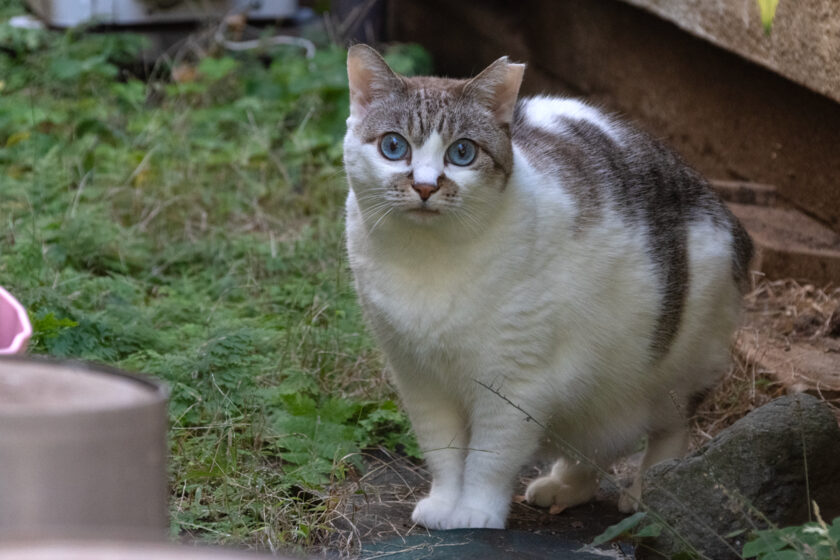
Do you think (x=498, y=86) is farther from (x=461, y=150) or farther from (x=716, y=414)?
(x=716, y=414)

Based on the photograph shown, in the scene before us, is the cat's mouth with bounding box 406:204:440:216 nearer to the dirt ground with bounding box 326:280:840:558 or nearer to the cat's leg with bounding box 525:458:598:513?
the dirt ground with bounding box 326:280:840:558

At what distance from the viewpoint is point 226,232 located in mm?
4488

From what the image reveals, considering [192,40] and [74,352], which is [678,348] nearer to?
[74,352]

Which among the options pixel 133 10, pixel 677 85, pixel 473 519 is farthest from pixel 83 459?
pixel 133 10

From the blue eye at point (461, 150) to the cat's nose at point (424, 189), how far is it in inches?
5.3

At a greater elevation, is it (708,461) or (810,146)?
(810,146)

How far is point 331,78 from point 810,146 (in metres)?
2.76

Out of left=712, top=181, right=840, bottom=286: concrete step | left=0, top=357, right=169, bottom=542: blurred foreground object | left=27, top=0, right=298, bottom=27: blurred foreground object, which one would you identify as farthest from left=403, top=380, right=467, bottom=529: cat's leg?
left=27, top=0, right=298, bottom=27: blurred foreground object

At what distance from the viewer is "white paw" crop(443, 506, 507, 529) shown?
2.63 m

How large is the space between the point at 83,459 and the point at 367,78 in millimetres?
1819

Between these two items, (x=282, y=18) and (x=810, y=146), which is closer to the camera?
(x=810, y=146)

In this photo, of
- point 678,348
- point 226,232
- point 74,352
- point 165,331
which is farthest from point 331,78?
point 678,348

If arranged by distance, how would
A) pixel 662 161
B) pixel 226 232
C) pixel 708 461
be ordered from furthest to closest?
pixel 226 232 → pixel 662 161 → pixel 708 461

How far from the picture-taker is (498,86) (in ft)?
8.64
